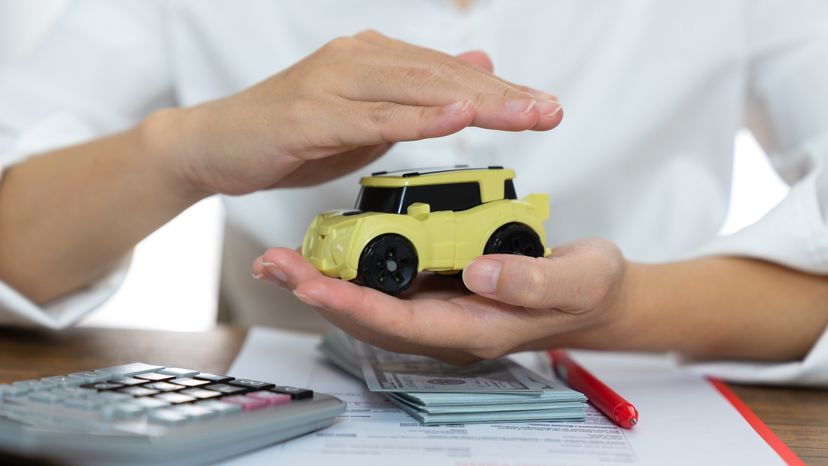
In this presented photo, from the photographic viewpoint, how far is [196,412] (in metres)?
0.51

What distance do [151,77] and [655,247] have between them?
2.76ft

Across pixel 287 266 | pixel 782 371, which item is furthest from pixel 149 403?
pixel 782 371

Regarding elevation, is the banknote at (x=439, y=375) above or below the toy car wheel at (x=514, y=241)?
below

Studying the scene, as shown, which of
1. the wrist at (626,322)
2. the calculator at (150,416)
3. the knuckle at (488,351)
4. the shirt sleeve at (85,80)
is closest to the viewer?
the calculator at (150,416)

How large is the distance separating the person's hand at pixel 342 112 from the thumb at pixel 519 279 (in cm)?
11

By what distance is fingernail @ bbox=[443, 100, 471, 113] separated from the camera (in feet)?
2.09

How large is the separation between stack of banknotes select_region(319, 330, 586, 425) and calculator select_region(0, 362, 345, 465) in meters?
0.07

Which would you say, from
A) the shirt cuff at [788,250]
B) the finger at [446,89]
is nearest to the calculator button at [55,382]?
the finger at [446,89]

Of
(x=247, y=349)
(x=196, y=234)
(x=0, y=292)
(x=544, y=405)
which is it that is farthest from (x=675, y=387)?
(x=196, y=234)

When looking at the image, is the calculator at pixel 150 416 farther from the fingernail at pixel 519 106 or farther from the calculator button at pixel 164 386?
the fingernail at pixel 519 106

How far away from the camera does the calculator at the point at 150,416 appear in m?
0.47

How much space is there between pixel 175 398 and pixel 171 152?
0.37 metres

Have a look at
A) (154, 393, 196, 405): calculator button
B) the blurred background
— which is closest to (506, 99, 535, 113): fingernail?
(154, 393, 196, 405): calculator button

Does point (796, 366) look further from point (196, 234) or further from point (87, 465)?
point (196, 234)
